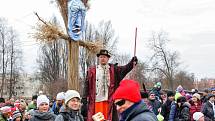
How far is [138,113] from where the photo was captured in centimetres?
322

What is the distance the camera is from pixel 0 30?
48750 millimetres

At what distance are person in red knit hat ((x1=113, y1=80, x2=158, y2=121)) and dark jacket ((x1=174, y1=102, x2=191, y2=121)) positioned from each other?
20.7 ft

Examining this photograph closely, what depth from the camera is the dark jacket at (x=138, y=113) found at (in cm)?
315

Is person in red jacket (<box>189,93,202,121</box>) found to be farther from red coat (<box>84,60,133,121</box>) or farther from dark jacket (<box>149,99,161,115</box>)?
red coat (<box>84,60,133,121</box>)

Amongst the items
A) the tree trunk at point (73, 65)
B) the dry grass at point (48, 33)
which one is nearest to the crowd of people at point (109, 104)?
the tree trunk at point (73, 65)

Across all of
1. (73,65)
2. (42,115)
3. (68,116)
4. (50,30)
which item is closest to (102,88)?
(42,115)

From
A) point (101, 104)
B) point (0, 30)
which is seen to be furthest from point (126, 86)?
point (0, 30)

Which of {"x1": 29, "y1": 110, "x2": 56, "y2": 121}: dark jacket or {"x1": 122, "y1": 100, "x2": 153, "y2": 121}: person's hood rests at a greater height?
{"x1": 122, "y1": 100, "x2": 153, "y2": 121}: person's hood

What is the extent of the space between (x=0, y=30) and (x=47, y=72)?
8.32 m

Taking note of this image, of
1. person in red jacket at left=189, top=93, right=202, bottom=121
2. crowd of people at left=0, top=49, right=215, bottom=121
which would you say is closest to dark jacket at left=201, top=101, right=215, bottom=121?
crowd of people at left=0, top=49, right=215, bottom=121

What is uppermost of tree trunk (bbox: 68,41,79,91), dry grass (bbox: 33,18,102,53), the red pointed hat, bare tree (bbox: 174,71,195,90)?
dry grass (bbox: 33,18,102,53)

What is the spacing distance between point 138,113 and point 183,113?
650 centimetres

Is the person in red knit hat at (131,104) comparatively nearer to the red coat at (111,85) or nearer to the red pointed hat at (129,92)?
the red pointed hat at (129,92)

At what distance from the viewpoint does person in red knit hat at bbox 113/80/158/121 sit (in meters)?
3.22
